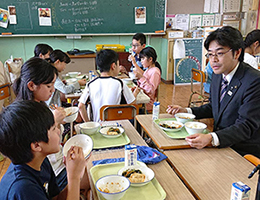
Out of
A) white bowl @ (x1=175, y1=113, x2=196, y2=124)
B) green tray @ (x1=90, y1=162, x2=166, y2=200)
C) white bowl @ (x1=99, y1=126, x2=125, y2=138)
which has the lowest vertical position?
green tray @ (x1=90, y1=162, x2=166, y2=200)

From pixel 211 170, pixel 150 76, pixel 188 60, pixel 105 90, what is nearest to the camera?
pixel 211 170

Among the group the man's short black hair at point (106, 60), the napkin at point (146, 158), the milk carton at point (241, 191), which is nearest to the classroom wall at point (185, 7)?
the man's short black hair at point (106, 60)

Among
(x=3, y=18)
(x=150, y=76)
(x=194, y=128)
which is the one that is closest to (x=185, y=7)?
(x=150, y=76)

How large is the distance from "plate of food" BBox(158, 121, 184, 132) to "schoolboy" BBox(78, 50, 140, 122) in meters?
0.64

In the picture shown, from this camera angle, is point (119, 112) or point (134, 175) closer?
point (134, 175)

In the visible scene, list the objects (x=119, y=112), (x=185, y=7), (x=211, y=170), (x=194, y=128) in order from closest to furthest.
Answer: (x=211, y=170)
(x=194, y=128)
(x=119, y=112)
(x=185, y=7)

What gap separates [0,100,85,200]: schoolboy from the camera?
0.90m

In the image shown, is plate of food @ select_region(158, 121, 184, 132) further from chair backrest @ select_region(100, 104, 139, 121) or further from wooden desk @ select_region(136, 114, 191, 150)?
chair backrest @ select_region(100, 104, 139, 121)

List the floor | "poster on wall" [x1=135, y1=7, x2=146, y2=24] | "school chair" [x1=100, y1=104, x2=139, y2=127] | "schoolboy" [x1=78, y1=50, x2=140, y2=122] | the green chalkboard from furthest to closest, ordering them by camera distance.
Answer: "poster on wall" [x1=135, y1=7, x2=146, y2=24]
the green chalkboard
the floor
"schoolboy" [x1=78, y1=50, x2=140, y2=122]
"school chair" [x1=100, y1=104, x2=139, y2=127]

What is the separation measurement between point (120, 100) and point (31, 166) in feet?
4.62

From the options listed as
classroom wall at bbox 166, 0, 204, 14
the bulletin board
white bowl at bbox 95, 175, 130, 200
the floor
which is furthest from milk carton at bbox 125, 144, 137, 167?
classroom wall at bbox 166, 0, 204, 14

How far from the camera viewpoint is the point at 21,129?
91 cm

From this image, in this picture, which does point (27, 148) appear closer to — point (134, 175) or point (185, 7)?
point (134, 175)

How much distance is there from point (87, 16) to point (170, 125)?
13.7ft
